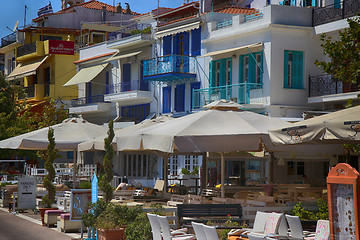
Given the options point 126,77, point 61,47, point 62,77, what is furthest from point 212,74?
point 62,77

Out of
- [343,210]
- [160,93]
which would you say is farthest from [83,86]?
[343,210]

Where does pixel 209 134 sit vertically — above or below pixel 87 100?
below

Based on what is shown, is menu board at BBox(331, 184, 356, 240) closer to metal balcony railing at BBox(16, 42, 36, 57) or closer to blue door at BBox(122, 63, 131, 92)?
blue door at BBox(122, 63, 131, 92)

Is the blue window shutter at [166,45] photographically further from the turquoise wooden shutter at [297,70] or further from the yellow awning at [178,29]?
the turquoise wooden shutter at [297,70]

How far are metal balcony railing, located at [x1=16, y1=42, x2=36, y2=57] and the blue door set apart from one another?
582 inches

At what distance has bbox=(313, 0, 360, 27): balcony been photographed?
26.8 meters

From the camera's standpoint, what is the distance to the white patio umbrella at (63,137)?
81.8 ft

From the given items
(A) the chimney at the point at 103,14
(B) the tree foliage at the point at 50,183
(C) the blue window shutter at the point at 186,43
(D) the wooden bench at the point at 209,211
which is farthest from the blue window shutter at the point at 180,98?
(D) the wooden bench at the point at 209,211

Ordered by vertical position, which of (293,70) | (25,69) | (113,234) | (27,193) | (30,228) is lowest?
(30,228)

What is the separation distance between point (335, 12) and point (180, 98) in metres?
10.3

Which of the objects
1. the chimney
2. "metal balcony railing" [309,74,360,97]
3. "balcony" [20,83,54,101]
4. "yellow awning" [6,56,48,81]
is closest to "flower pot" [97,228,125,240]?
"metal balcony railing" [309,74,360,97]

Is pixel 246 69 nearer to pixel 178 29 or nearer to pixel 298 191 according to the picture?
pixel 178 29

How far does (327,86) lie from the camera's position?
28.2m

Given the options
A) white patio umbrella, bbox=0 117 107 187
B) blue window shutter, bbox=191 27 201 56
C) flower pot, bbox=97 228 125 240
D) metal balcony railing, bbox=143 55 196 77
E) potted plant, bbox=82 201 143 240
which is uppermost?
blue window shutter, bbox=191 27 201 56
